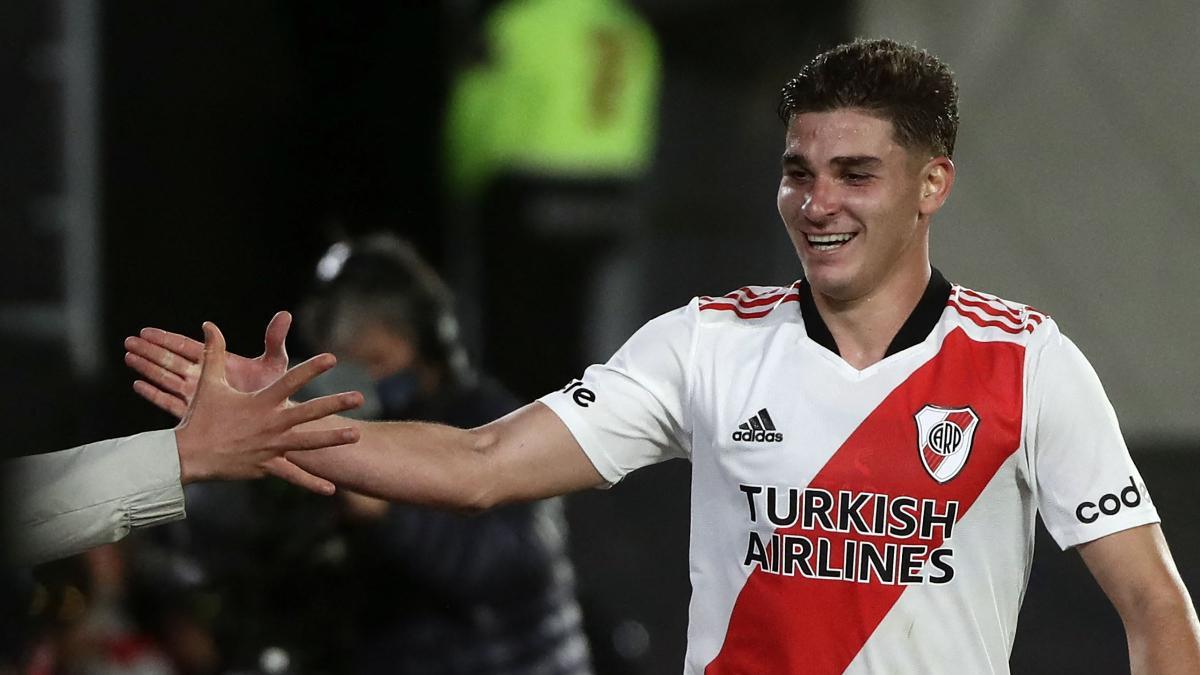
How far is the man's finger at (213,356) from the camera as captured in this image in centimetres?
254

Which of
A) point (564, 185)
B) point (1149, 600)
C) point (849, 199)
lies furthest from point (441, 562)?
point (564, 185)

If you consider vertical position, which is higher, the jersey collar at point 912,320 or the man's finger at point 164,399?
the jersey collar at point 912,320

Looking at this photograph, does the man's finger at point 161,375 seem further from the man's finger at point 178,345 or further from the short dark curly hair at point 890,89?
the short dark curly hair at point 890,89

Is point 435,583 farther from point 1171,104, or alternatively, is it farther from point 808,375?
point 1171,104

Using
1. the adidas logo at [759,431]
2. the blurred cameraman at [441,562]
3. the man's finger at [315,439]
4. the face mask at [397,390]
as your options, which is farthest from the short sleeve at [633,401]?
the face mask at [397,390]

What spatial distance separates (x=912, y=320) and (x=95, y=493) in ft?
4.47

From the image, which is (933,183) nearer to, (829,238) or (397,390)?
(829,238)

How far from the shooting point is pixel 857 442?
260 cm

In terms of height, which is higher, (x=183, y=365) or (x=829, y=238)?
(x=829, y=238)

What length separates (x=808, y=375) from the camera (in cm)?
267

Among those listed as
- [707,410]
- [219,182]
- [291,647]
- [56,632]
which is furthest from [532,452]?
[219,182]

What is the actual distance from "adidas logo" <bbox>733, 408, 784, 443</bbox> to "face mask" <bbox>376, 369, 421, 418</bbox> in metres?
1.76

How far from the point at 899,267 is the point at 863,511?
0.44 m

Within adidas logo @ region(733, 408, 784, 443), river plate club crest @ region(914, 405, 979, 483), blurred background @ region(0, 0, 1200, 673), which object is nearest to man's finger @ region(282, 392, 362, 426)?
adidas logo @ region(733, 408, 784, 443)
